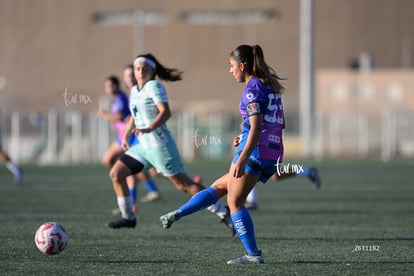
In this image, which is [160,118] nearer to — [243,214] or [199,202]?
[199,202]

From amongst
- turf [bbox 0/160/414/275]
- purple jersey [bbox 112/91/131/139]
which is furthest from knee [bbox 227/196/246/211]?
purple jersey [bbox 112/91/131/139]

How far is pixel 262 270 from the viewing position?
8.38 metres

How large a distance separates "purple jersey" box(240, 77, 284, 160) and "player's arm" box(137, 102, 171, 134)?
2345 millimetres

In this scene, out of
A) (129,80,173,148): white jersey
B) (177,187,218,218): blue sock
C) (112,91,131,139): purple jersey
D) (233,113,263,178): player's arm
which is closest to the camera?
(233,113,263,178): player's arm

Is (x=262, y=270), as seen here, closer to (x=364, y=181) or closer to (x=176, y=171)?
(x=176, y=171)

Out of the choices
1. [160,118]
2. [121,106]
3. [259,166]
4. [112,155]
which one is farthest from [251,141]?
[112,155]

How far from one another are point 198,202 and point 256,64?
1.45 meters

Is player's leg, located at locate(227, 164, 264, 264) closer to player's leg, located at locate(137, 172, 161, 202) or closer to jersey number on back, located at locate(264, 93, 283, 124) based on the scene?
jersey number on back, located at locate(264, 93, 283, 124)

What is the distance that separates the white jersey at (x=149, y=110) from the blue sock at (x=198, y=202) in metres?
2.44

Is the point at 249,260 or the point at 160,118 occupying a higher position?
the point at 160,118

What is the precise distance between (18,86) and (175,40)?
42.1ft

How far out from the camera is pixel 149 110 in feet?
37.9

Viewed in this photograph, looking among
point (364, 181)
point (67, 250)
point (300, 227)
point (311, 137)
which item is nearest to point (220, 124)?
point (311, 137)

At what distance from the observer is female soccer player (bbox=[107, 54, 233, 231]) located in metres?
11.4
